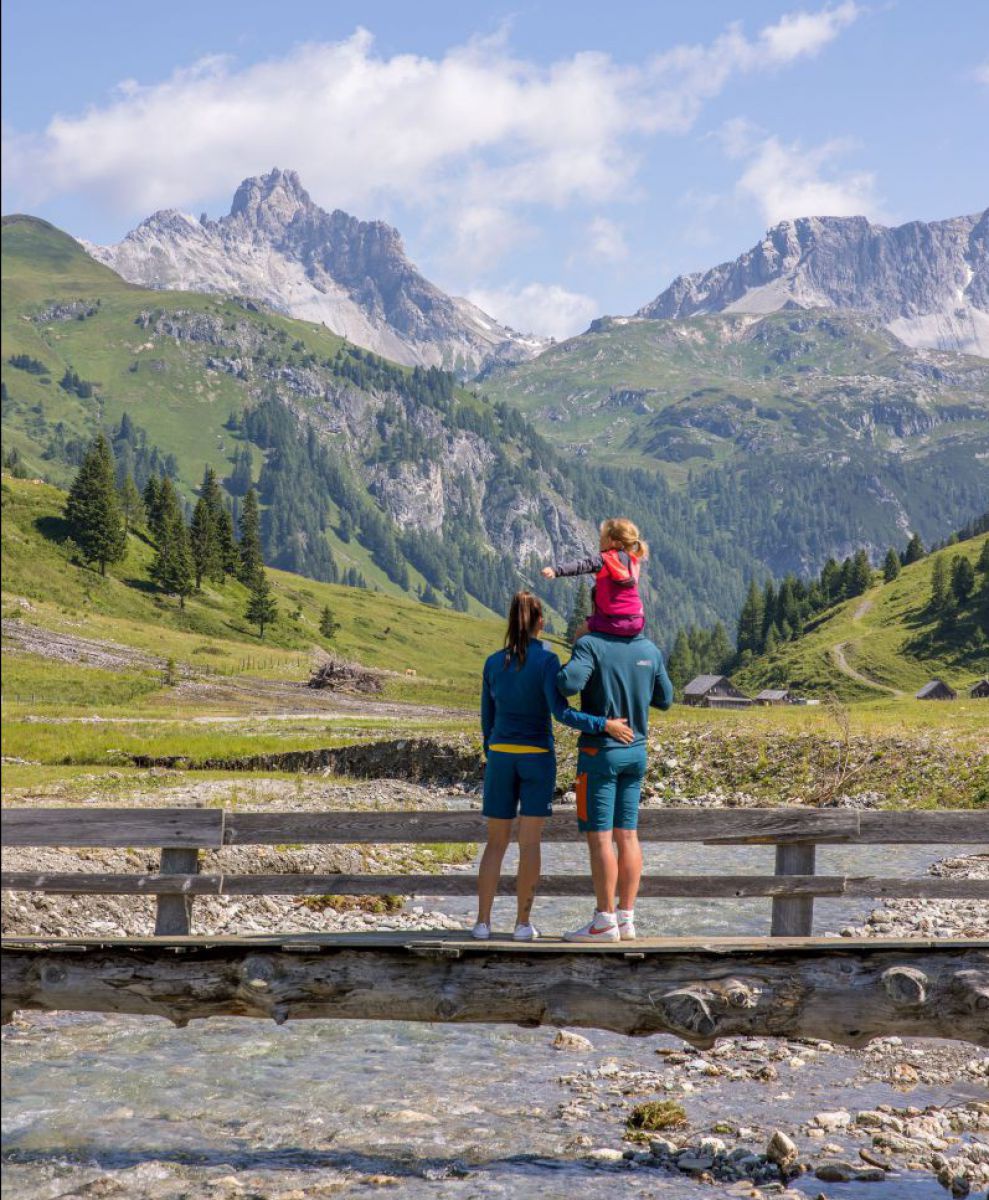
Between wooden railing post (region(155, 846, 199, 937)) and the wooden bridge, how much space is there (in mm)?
15

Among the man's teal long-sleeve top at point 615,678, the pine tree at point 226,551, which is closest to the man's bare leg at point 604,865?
the man's teal long-sleeve top at point 615,678

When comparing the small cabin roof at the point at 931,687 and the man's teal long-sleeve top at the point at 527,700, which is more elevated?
the man's teal long-sleeve top at the point at 527,700

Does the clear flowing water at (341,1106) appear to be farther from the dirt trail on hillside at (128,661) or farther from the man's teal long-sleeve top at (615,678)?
the man's teal long-sleeve top at (615,678)

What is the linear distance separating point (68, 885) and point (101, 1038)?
317 inches

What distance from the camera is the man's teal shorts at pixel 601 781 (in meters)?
11.7

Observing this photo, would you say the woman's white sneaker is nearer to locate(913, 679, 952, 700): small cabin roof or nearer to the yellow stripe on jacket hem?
the yellow stripe on jacket hem

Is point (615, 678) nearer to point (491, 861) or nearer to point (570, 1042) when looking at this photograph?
point (491, 861)

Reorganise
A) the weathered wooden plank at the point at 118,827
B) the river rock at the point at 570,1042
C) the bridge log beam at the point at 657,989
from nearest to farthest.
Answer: the weathered wooden plank at the point at 118,827 < the bridge log beam at the point at 657,989 < the river rock at the point at 570,1042

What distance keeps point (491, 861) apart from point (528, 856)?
0.42 meters

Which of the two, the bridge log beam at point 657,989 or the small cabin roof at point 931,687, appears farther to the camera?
the small cabin roof at point 931,687

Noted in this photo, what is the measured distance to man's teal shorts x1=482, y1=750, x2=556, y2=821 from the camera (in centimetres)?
1184

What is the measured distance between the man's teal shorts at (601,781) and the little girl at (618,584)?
115cm

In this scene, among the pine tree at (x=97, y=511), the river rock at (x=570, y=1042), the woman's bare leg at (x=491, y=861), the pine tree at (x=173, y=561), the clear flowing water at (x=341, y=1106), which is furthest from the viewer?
the pine tree at (x=173, y=561)

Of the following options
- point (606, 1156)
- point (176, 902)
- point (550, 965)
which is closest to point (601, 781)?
point (550, 965)
